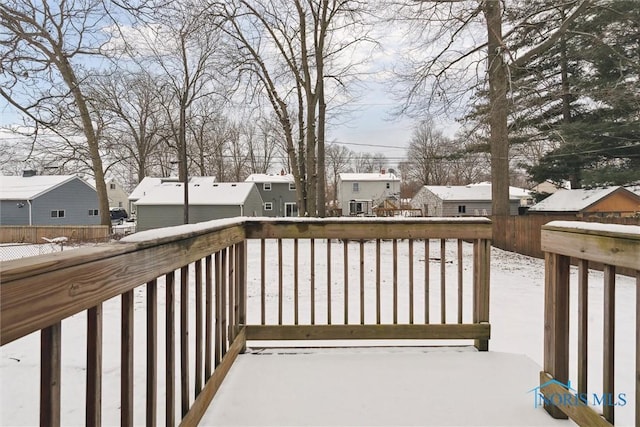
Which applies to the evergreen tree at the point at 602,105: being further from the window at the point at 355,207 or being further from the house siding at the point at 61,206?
the house siding at the point at 61,206

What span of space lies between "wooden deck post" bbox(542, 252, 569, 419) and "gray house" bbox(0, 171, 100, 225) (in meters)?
24.6

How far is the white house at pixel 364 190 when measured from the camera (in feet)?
104

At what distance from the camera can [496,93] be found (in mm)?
9875

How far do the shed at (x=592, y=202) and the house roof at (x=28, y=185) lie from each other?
81.2 feet

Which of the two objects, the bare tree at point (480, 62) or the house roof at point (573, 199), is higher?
the bare tree at point (480, 62)

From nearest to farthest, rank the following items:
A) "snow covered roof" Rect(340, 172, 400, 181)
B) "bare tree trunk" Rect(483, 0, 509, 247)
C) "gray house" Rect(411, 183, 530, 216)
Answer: "bare tree trunk" Rect(483, 0, 509, 247), "gray house" Rect(411, 183, 530, 216), "snow covered roof" Rect(340, 172, 400, 181)

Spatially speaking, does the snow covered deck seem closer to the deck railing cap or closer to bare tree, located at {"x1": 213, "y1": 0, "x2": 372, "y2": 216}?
the deck railing cap

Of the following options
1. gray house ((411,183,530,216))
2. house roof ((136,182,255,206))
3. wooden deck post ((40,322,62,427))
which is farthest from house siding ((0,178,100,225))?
wooden deck post ((40,322,62,427))

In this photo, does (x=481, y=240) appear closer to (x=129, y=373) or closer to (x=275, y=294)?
(x=129, y=373)

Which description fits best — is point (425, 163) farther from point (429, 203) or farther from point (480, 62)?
point (480, 62)

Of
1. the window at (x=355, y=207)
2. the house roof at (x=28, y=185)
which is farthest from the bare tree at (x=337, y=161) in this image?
the house roof at (x=28, y=185)

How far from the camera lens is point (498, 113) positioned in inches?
417

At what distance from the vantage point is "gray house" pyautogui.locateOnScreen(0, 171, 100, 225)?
2020 cm

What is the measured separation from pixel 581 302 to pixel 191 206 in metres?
21.9
